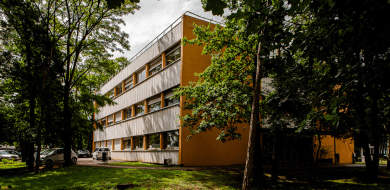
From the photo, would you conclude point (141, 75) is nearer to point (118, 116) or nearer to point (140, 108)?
point (140, 108)

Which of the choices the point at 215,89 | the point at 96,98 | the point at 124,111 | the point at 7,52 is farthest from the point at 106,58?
the point at 215,89

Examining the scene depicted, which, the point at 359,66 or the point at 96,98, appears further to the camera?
the point at 96,98

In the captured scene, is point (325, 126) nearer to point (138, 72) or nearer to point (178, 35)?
point (178, 35)

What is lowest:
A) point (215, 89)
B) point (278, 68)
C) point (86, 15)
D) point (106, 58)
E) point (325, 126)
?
point (325, 126)

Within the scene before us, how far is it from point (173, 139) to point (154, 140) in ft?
11.6

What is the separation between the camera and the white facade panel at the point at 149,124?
826 inches

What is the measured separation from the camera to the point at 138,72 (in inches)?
1172

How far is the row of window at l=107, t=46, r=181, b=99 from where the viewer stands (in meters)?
22.4

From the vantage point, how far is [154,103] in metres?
24.9

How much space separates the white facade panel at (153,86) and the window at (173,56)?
721mm

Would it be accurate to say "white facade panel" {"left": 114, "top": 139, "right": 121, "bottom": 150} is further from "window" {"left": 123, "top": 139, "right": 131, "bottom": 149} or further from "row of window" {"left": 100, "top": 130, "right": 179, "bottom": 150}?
"row of window" {"left": 100, "top": 130, "right": 179, "bottom": 150}

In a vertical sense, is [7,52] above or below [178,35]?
below

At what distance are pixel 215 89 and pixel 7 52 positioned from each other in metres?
13.7

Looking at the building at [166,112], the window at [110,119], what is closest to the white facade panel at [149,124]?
the building at [166,112]
